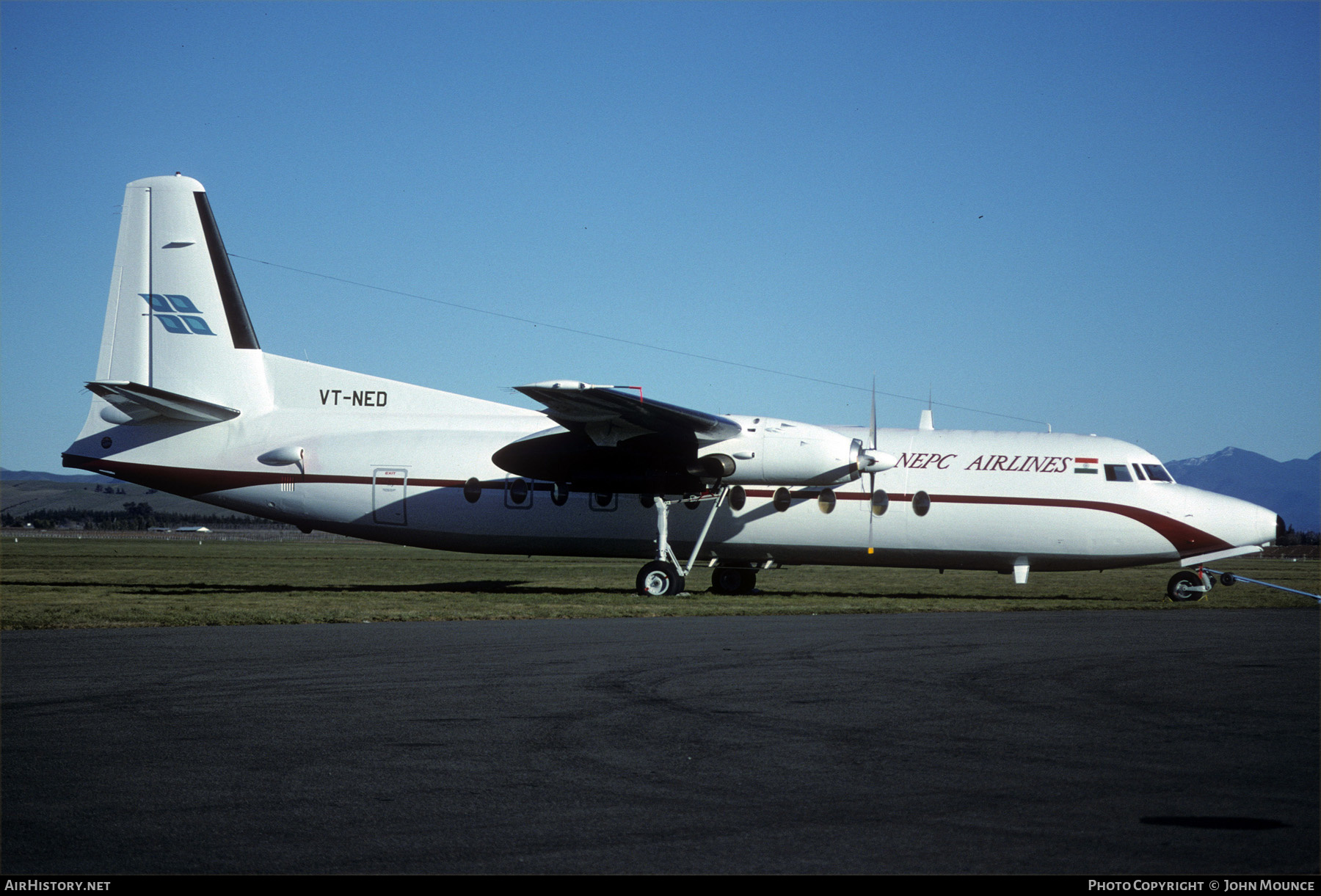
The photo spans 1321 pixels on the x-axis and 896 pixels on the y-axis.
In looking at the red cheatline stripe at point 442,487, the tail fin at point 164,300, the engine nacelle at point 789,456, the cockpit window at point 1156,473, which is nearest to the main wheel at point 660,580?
the engine nacelle at point 789,456

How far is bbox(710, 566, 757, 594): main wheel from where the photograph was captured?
2534 centimetres

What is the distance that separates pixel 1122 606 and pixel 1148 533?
321 centimetres

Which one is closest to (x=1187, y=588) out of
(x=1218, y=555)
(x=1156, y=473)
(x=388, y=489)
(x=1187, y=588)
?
(x=1187, y=588)

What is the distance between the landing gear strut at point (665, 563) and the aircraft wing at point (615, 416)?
4.83 feet

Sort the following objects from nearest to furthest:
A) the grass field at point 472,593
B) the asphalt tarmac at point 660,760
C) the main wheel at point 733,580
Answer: the asphalt tarmac at point 660,760, the grass field at point 472,593, the main wheel at point 733,580

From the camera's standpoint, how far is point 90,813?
531 centimetres

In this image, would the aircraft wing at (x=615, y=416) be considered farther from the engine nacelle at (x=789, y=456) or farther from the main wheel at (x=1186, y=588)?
the main wheel at (x=1186, y=588)

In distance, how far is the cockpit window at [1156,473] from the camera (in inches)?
918

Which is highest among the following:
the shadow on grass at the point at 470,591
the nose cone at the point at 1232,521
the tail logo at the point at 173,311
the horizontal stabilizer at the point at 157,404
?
the tail logo at the point at 173,311

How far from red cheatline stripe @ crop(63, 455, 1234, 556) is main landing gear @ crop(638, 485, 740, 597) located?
113cm

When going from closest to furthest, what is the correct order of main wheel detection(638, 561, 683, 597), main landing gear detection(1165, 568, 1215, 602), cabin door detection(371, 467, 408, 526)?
main wheel detection(638, 561, 683, 597), main landing gear detection(1165, 568, 1215, 602), cabin door detection(371, 467, 408, 526)

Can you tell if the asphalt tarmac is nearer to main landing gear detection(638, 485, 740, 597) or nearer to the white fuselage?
main landing gear detection(638, 485, 740, 597)

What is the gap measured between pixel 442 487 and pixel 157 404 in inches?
247

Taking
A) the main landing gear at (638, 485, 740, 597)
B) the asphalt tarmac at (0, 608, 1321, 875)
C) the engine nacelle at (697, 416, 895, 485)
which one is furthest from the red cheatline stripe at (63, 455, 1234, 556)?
the asphalt tarmac at (0, 608, 1321, 875)
